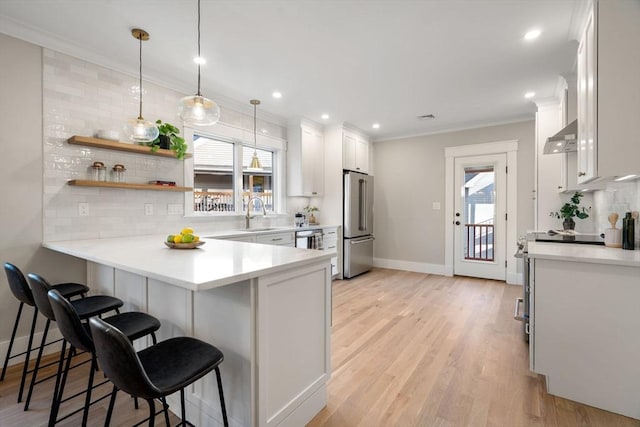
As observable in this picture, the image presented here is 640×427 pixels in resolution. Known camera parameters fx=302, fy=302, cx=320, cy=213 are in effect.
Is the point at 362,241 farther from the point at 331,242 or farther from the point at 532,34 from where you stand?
the point at 532,34

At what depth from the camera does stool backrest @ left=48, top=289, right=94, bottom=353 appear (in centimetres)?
131

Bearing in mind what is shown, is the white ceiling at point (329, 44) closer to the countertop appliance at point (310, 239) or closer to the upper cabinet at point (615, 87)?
the upper cabinet at point (615, 87)

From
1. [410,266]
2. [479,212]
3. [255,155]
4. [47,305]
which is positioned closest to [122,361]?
[47,305]

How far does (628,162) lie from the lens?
1837mm

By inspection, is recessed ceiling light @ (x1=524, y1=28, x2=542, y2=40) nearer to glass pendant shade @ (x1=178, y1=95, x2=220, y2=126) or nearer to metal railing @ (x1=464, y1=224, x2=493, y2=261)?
glass pendant shade @ (x1=178, y1=95, x2=220, y2=126)

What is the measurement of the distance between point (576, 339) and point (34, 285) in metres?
3.18

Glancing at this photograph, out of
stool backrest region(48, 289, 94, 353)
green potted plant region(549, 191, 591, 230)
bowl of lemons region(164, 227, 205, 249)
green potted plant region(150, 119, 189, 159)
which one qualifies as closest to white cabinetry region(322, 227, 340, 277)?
green potted plant region(150, 119, 189, 159)

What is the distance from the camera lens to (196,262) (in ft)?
5.23

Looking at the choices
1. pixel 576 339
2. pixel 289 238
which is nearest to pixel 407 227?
pixel 289 238

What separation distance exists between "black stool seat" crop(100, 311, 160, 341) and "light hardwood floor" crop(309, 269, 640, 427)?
3.47 feet

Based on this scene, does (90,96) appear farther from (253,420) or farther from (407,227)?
(407,227)

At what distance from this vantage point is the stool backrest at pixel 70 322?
131 centimetres

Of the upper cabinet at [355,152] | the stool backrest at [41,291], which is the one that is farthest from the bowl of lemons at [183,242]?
the upper cabinet at [355,152]

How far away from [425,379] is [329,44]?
2.80 metres
